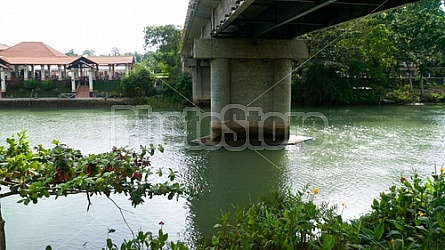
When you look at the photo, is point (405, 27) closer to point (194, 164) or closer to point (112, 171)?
point (194, 164)

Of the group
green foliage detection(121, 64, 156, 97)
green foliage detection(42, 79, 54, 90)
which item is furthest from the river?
green foliage detection(42, 79, 54, 90)

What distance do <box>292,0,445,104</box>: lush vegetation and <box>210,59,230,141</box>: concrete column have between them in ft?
59.4

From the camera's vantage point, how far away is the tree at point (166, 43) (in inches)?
2105

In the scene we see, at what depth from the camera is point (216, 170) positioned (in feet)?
39.9

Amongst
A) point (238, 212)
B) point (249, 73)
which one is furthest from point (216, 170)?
point (238, 212)

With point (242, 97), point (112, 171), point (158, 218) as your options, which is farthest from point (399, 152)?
point (112, 171)

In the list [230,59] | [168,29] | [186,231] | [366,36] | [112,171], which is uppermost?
[168,29]

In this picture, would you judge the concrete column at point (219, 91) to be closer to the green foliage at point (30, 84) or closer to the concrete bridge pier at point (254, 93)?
the concrete bridge pier at point (254, 93)

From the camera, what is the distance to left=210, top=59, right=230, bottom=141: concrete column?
53.5 feet

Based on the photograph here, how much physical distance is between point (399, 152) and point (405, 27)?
28281mm

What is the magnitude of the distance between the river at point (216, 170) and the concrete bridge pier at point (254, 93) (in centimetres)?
151

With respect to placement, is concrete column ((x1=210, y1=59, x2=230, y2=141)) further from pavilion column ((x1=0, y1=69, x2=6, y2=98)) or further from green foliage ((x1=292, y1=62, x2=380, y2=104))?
pavilion column ((x1=0, y1=69, x2=6, y2=98))

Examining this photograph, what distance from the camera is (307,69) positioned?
35.6 metres

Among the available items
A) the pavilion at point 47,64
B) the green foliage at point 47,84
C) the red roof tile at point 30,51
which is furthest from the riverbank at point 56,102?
the red roof tile at point 30,51
